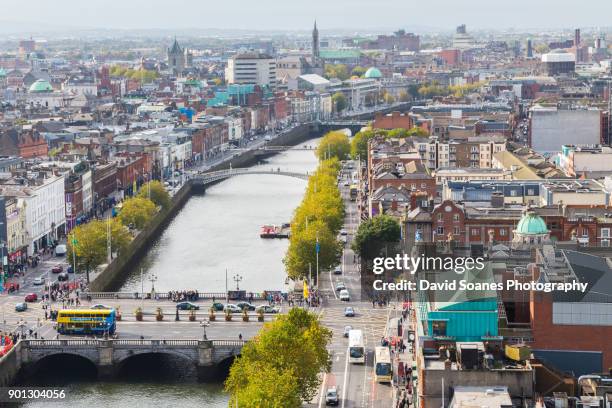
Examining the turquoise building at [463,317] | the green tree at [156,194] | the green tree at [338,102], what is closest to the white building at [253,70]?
the green tree at [338,102]

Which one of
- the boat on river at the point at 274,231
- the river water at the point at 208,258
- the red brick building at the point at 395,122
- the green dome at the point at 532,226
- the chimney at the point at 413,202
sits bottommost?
the river water at the point at 208,258

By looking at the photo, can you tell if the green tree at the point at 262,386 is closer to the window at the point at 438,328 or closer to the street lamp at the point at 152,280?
the window at the point at 438,328

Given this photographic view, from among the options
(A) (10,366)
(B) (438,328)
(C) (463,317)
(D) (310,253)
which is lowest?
(A) (10,366)

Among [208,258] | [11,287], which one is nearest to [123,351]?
[11,287]

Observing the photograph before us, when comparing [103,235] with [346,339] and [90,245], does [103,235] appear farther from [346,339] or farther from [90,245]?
[346,339]

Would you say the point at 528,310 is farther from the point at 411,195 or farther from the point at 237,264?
the point at 237,264
